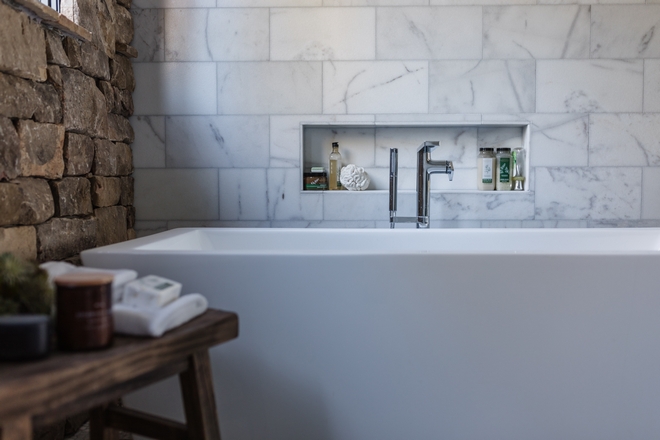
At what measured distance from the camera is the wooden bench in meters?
0.73

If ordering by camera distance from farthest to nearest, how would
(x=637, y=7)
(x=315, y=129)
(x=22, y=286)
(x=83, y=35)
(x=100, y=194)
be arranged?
(x=315, y=129)
(x=637, y=7)
(x=100, y=194)
(x=83, y=35)
(x=22, y=286)

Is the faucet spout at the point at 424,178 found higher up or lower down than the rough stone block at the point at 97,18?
lower down

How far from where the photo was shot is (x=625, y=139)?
2496 millimetres

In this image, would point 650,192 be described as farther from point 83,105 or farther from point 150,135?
point 83,105

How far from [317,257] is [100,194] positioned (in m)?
1.12

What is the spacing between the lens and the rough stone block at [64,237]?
1667mm

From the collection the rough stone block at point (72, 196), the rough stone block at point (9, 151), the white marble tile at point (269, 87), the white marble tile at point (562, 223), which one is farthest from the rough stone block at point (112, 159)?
the white marble tile at point (562, 223)

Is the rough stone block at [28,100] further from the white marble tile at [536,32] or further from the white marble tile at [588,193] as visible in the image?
the white marble tile at [588,193]

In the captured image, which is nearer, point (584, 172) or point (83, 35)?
point (83, 35)

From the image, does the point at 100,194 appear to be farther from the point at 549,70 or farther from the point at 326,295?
the point at 549,70

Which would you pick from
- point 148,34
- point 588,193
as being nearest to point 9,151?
point 148,34

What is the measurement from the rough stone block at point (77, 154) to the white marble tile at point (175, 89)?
564 millimetres

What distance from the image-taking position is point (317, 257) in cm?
137

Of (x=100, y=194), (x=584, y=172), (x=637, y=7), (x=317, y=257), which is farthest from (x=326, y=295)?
(x=637, y=7)
